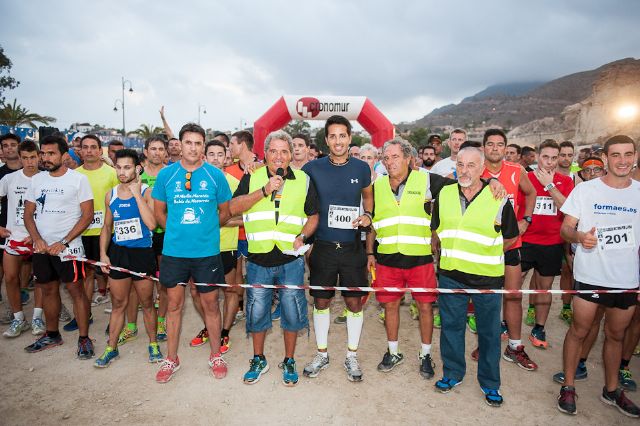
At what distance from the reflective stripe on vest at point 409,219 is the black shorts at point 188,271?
184 cm

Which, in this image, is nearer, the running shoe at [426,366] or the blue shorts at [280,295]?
the blue shorts at [280,295]

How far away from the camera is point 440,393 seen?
358 cm

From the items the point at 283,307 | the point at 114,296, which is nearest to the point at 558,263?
the point at 283,307

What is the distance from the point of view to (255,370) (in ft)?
12.4

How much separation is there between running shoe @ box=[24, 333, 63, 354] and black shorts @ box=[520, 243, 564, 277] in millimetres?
5815

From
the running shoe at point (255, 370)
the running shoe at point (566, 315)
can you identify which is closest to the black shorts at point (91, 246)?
the running shoe at point (255, 370)

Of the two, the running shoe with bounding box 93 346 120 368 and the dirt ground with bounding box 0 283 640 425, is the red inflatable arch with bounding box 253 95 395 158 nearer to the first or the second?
the running shoe with bounding box 93 346 120 368

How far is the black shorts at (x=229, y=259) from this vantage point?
14.9ft

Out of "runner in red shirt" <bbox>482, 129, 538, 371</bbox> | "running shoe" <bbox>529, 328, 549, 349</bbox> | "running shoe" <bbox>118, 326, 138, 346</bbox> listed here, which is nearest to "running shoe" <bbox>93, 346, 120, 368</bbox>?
"running shoe" <bbox>118, 326, 138, 346</bbox>

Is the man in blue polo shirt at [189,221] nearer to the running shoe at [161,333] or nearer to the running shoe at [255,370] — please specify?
the running shoe at [255,370]

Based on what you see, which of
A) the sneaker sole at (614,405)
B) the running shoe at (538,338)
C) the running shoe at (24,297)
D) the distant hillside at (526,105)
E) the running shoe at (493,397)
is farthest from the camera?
the distant hillside at (526,105)

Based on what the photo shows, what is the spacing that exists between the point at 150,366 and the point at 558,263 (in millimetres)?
4997

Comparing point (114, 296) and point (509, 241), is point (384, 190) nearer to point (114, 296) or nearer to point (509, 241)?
point (509, 241)

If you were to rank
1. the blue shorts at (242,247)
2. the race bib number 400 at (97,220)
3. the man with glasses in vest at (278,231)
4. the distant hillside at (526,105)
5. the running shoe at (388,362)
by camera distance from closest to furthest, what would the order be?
the man with glasses in vest at (278,231), the running shoe at (388,362), the race bib number 400 at (97,220), the blue shorts at (242,247), the distant hillside at (526,105)
